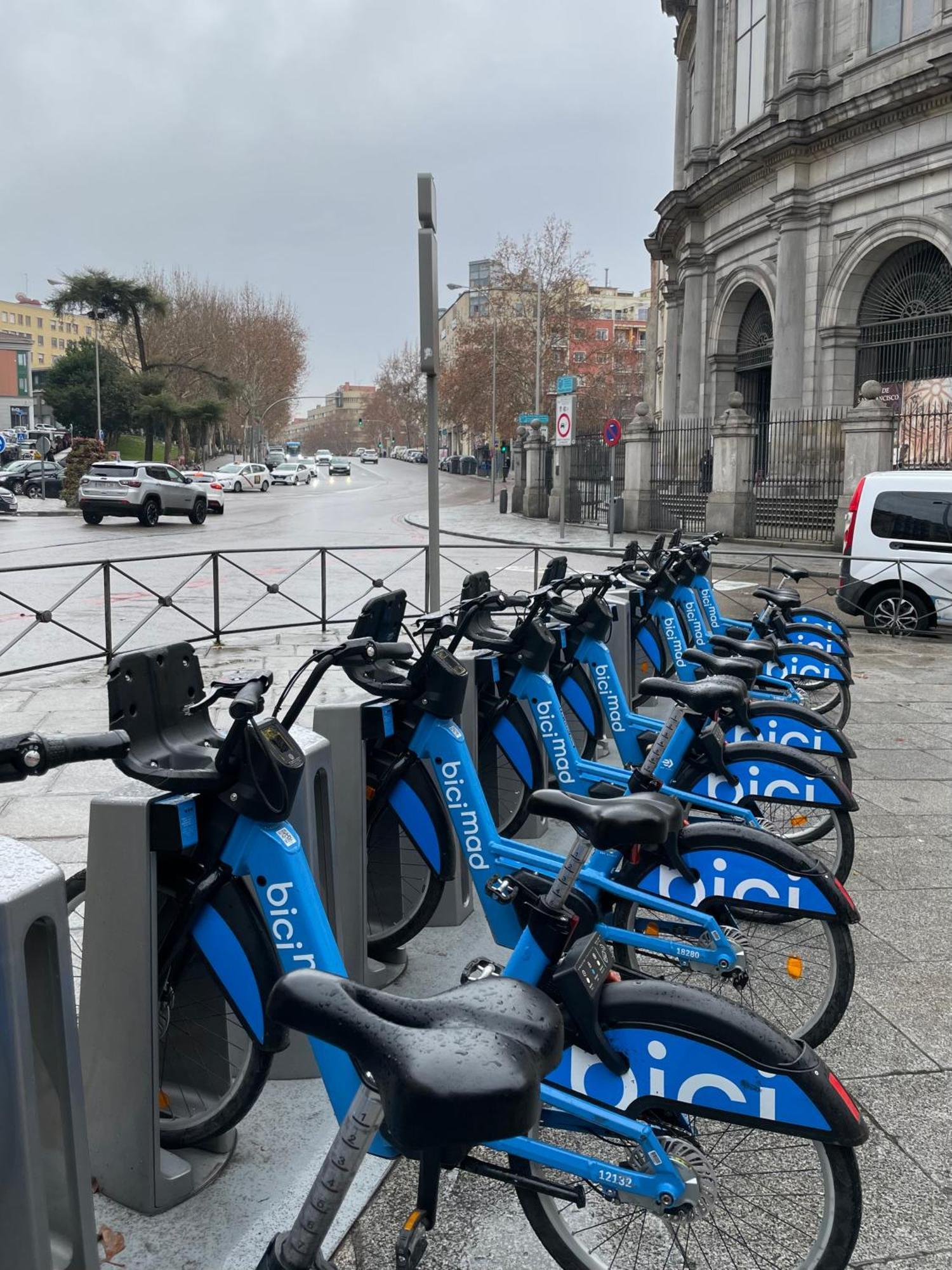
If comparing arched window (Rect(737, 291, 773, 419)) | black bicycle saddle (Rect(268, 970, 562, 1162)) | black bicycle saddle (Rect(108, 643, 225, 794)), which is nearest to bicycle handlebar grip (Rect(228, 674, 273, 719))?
black bicycle saddle (Rect(108, 643, 225, 794))

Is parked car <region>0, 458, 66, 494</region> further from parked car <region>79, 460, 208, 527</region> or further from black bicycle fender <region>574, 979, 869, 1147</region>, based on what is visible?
black bicycle fender <region>574, 979, 869, 1147</region>

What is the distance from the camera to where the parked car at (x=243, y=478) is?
5628 centimetres

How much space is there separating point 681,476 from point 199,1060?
25.5m

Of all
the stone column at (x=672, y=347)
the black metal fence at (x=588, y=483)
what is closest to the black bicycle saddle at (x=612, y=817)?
the black metal fence at (x=588, y=483)

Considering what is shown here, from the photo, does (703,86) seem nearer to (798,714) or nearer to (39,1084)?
(798,714)

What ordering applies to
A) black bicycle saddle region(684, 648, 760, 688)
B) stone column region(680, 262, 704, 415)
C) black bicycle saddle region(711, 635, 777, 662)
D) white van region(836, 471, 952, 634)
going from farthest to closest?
stone column region(680, 262, 704, 415) → white van region(836, 471, 952, 634) → black bicycle saddle region(711, 635, 777, 662) → black bicycle saddle region(684, 648, 760, 688)

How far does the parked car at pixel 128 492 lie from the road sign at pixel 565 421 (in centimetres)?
1198

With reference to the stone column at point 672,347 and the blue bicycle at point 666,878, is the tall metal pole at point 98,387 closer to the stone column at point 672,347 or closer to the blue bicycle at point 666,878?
the stone column at point 672,347

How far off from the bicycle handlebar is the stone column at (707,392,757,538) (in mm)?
22389

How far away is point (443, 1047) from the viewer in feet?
4.60

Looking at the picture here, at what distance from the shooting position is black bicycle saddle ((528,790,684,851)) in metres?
2.23

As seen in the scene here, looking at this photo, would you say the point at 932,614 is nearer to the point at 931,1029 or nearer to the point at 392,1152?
the point at 931,1029

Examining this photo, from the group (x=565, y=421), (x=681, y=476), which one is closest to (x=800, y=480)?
(x=681, y=476)

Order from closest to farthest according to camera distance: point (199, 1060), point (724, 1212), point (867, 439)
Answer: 1. point (724, 1212)
2. point (199, 1060)
3. point (867, 439)
